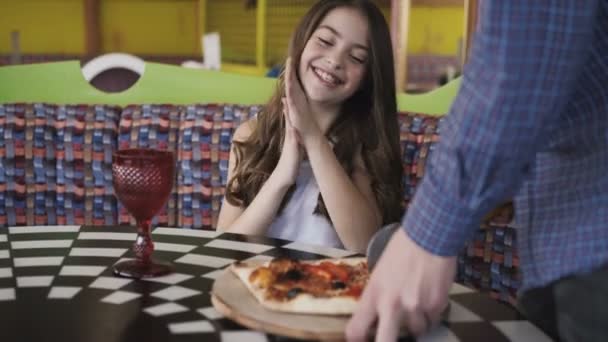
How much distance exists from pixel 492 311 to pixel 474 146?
337mm

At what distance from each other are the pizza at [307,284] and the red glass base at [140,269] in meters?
0.17

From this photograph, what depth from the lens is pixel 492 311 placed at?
104cm

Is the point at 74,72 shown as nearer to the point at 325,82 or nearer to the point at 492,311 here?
the point at 325,82

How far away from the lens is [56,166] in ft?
8.75

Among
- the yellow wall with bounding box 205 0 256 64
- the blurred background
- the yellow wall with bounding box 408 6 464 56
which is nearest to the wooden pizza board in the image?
the yellow wall with bounding box 205 0 256 64

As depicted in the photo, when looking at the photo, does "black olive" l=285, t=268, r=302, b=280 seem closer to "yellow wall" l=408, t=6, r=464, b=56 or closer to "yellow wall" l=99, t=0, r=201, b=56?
"yellow wall" l=408, t=6, r=464, b=56

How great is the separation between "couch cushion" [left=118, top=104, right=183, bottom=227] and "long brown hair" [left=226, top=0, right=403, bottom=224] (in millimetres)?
553

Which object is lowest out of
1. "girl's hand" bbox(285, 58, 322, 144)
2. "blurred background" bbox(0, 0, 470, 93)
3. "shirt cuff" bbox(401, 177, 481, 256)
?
"shirt cuff" bbox(401, 177, 481, 256)

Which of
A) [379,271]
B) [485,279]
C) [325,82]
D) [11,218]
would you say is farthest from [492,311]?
[11,218]

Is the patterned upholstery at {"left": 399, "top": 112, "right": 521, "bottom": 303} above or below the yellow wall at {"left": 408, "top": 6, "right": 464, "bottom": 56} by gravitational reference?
below

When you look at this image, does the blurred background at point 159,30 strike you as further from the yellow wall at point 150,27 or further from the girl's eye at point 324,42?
the girl's eye at point 324,42

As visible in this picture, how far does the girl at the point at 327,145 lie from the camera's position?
6.30ft

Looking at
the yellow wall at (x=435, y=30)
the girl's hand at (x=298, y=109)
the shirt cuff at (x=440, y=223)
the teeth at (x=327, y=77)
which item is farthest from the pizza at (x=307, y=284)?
the yellow wall at (x=435, y=30)

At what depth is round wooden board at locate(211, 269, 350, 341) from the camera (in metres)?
0.88
